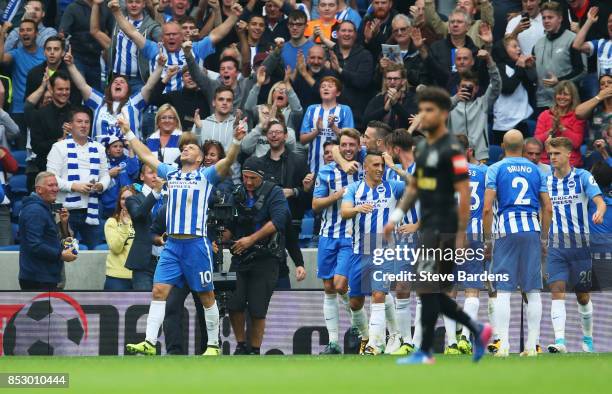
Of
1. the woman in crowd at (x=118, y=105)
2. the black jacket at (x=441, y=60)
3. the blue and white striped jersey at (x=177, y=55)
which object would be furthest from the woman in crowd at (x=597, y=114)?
the woman in crowd at (x=118, y=105)

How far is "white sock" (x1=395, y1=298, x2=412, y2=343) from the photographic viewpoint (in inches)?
604

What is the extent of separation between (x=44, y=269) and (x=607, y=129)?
7.56 metres

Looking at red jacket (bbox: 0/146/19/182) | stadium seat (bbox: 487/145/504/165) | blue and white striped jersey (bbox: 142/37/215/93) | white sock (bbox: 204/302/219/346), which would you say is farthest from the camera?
blue and white striped jersey (bbox: 142/37/215/93)

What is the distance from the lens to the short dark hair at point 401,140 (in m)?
15.3

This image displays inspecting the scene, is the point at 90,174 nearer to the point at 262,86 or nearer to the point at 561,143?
the point at 262,86

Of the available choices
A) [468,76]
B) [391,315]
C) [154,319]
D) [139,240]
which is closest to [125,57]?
[139,240]

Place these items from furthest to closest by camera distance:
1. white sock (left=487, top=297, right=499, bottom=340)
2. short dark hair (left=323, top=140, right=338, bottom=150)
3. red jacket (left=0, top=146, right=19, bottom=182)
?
red jacket (left=0, top=146, right=19, bottom=182), short dark hair (left=323, top=140, right=338, bottom=150), white sock (left=487, top=297, right=499, bottom=340)

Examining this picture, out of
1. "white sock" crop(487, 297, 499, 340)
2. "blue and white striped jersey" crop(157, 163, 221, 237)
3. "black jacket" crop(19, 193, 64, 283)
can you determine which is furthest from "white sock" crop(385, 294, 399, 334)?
"black jacket" crop(19, 193, 64, 283)

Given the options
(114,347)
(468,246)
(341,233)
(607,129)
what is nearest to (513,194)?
(468,246)

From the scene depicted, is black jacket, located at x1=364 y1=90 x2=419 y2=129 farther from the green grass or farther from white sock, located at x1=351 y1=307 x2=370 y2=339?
the green grass

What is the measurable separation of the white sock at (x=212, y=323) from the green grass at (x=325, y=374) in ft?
2.15

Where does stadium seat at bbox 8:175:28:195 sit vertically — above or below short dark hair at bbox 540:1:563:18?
below

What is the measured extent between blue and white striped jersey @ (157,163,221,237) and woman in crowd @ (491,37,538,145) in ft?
18.9

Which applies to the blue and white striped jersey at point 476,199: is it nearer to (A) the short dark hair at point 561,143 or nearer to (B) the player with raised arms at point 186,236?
(A) the short dark hair at point 561,143
